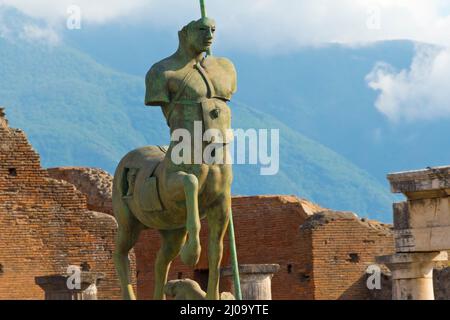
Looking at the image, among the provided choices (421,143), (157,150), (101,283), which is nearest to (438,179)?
(157,150)

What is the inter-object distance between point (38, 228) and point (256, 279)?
26.0ft

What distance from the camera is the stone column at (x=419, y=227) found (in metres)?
18.6

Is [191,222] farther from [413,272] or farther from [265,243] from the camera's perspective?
[265,243]

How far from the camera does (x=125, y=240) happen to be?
1543 centimetres

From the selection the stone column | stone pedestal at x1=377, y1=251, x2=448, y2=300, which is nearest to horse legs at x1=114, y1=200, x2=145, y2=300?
the stone column

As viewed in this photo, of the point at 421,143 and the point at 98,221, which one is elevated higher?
the point at 421,143

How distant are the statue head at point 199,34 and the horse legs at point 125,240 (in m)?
1.65

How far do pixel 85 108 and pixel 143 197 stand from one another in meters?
93.4

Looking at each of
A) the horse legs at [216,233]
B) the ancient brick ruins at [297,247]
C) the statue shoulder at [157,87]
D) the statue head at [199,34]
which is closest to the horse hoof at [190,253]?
the horse legs at [216,233]

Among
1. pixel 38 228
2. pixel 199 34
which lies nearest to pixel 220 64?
pixel 199 34

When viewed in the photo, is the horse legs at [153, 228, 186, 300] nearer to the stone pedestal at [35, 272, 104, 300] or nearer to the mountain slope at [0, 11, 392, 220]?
the stone pedestal at [35, 272, 104, 300]

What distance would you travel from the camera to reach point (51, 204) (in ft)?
88.7
